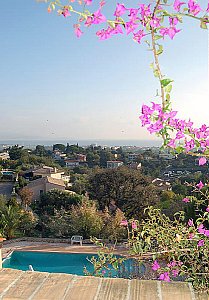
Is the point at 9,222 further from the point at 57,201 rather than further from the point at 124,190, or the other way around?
the point at 124,190

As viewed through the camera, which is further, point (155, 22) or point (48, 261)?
point (48, 261)

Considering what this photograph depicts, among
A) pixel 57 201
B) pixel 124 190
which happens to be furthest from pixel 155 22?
pixel 57 201

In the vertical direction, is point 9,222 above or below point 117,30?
below

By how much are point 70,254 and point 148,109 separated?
778cm

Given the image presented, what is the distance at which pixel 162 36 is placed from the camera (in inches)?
41.2

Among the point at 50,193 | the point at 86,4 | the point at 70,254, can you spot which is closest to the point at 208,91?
the point at 86,4

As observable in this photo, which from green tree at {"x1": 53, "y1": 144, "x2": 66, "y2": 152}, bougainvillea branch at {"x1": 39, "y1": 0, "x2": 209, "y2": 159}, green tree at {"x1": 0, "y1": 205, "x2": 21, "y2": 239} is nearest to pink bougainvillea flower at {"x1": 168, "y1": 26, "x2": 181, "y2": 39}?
bougainvillea branch at {"x1": 39, "y1": 0, "x2": 209, "y2": 159}

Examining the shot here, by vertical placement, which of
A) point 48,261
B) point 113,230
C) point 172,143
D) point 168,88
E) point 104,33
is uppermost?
point 104,33

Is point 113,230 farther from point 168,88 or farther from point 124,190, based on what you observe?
point 168,88

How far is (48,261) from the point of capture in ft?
27.2

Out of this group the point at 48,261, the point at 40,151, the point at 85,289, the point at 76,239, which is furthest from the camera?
the point at 40,151

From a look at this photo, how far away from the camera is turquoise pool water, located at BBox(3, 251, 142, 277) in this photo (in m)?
7.86

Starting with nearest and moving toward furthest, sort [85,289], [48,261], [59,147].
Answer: [85,289], [48,261], [59,147]

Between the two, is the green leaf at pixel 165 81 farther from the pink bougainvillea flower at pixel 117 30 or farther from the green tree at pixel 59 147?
the green tree at pixel 59 147
